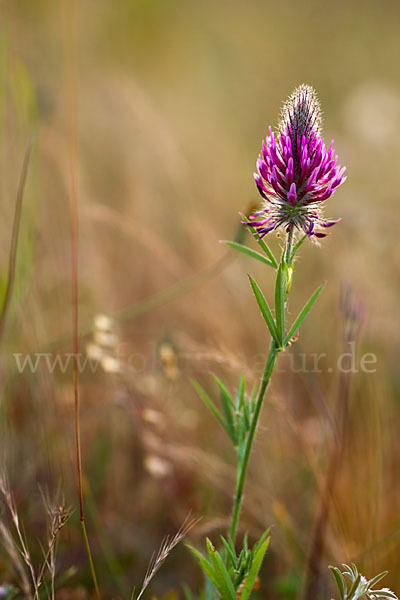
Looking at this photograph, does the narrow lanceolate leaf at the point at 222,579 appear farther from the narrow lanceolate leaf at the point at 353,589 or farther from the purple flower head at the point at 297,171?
the purple flower head at the point at 297,171

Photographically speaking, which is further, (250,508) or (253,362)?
(253,362)

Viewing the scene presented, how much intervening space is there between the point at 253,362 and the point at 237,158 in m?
2.62

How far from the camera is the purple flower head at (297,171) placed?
1161 millimetres

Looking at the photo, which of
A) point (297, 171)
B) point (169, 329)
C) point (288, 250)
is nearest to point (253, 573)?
point (288, 250)

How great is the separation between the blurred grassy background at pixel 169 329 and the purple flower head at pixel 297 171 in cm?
52

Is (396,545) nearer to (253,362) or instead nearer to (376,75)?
(253,362)

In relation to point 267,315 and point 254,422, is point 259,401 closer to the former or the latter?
point 254,422

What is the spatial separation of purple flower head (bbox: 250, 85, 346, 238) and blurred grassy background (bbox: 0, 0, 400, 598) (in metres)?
0.52

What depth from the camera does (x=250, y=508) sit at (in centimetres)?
207

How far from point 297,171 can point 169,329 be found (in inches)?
51.5

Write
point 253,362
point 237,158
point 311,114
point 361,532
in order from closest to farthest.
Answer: point 311,114 → point 361,532 → point 253,362 → point 237,158

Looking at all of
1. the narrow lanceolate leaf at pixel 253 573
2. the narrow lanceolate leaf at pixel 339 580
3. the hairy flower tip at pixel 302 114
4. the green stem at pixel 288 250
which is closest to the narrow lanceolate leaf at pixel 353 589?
the narrow lanceolate leaf at pixel 339 580

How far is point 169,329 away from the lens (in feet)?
7.79

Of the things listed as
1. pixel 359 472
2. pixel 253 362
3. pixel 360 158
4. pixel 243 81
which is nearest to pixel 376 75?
pixel 243 81
